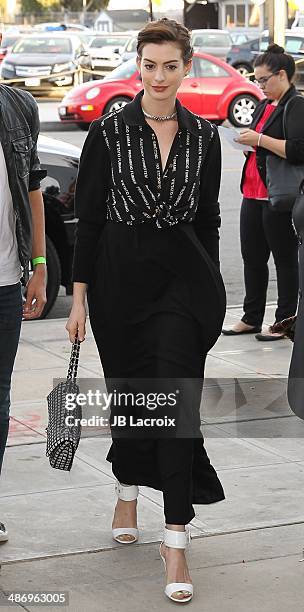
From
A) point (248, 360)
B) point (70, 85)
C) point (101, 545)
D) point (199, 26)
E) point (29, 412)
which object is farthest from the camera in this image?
point (199, 26)

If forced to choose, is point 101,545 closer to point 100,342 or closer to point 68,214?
point 100,342

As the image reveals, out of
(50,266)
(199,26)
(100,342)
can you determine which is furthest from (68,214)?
(199,26)

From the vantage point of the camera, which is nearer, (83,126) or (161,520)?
(161,520)

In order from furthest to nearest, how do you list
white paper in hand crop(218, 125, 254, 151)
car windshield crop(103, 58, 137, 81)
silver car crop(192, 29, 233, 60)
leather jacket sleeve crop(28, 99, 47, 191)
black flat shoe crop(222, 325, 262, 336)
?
silver car crop(192, 29, 233, 60)
car windshield crop(103, 58, 137, 81)
black flat shoe crop(222, 325, 262, 336)
white paper in hand crop(218, 125, 254, 151)
leather jacket sleeve crop(28, 99, 47, 191)

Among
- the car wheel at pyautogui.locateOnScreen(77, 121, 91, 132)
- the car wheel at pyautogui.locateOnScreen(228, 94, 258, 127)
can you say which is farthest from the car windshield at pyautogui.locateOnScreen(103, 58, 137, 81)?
the car wheel at pyautogui.locateOnScreen(228, 94, 258, 127)

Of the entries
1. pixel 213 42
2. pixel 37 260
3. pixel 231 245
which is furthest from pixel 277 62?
pixel 213 42

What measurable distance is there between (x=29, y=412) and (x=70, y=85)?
87.0 ft

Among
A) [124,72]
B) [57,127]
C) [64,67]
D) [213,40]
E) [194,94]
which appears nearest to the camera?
[194,94]

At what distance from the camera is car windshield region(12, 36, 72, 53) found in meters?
32.4

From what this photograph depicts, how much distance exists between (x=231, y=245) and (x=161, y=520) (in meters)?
7.76

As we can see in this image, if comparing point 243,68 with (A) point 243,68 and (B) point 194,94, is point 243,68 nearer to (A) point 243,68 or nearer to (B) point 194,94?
(A) point 243,68

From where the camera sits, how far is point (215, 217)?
4.50 metres

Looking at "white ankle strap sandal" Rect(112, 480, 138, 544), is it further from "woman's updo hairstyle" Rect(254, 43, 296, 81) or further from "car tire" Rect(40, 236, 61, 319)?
"car tire" Rect(40, 236, 61, 319)

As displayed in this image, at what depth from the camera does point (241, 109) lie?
25.7 m
